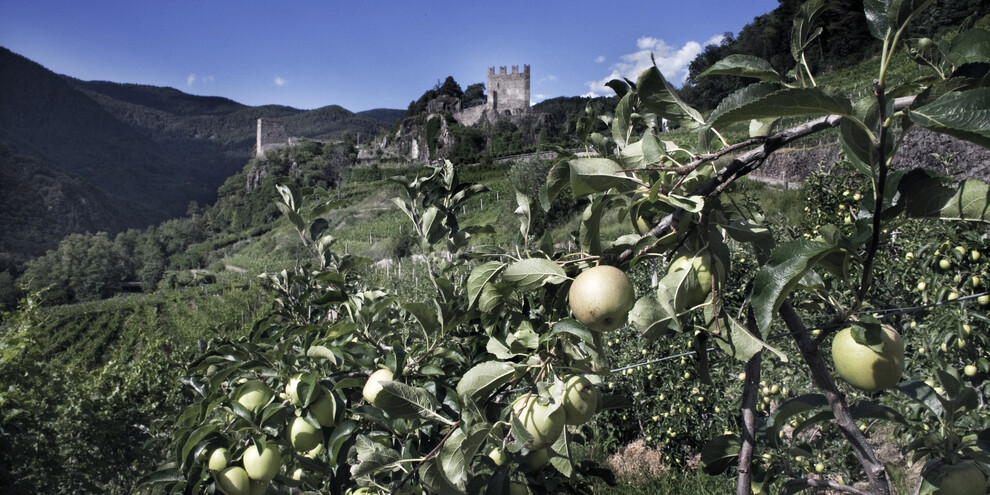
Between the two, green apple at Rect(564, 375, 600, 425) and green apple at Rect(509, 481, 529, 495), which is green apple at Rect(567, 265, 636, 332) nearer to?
green apple at Rect(564, 375, 600, 425)

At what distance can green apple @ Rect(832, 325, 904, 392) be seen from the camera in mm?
642

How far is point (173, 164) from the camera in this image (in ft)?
231

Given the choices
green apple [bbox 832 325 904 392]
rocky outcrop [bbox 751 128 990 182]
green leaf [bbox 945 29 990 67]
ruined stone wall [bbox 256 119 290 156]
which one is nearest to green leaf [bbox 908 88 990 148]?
green leaf [bbox 945 29 990 67]

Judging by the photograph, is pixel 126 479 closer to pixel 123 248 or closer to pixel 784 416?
pixel 784 416

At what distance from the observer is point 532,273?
0.72m

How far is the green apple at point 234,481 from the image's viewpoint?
94 centimetres

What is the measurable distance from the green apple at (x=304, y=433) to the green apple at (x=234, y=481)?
0.35ft

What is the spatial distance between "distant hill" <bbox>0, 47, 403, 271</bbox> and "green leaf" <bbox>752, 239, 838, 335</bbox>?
161 feet

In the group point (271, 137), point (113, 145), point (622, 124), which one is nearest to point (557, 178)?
point (622, 124)

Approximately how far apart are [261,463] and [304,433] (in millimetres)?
88

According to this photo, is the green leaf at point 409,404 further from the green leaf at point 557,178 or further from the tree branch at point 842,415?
the tree branch at point 842,415

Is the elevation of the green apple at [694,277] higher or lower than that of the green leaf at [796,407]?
higher

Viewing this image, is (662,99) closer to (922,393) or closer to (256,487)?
(922,393)

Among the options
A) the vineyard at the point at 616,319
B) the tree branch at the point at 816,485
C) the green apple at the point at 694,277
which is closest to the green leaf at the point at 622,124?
the vineyard at the point at 616,319
